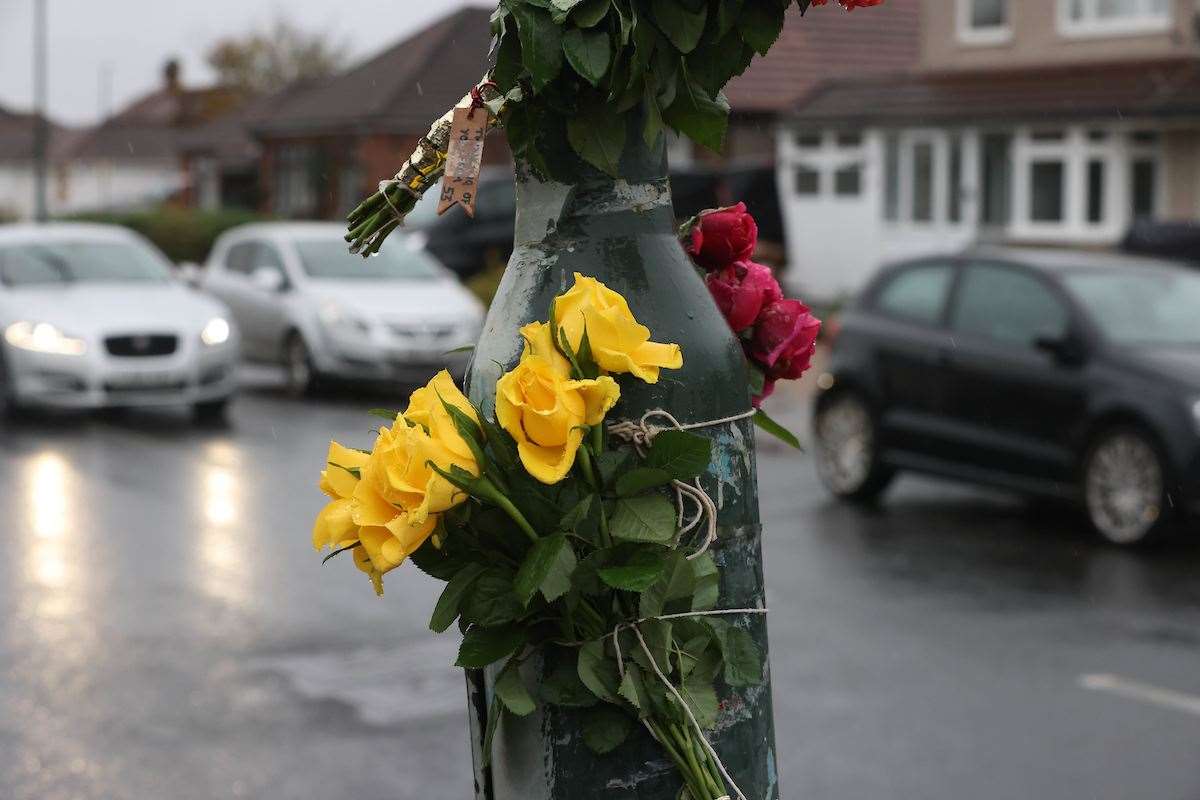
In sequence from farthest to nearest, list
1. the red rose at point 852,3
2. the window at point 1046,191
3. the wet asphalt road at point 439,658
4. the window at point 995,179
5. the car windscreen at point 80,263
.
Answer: the window at point 995,179 < the window at point 1046,191 < the car windscreen at point 80,263 < the wet asphalt road at point 439,658 < the red rose at point 852,3

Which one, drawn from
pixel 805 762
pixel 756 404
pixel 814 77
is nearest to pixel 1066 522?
pixel 805 762

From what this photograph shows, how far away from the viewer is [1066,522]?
1138 cm

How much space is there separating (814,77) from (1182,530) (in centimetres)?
3333

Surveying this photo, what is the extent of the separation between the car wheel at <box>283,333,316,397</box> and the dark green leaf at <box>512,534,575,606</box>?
53.1 ft

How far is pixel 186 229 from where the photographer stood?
45.2 meters

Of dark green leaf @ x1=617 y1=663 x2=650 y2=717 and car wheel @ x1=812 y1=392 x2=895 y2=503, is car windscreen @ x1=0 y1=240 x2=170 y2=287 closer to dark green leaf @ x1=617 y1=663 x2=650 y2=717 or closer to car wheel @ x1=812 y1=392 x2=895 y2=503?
car wheel @ x1=812 y1=392 x2=895 y2=503

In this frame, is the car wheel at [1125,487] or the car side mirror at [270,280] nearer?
the car wheel at [1125,487]

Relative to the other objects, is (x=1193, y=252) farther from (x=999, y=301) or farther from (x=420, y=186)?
(x=420, y=186)

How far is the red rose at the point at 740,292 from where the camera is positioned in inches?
114

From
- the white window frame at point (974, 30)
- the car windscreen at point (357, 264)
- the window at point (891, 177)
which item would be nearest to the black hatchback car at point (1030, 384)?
the car windscreen at point (357, 264)

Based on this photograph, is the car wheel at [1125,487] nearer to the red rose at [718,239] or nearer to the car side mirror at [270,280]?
the red rose at [718,239]

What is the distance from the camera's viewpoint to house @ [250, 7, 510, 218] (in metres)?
48.7

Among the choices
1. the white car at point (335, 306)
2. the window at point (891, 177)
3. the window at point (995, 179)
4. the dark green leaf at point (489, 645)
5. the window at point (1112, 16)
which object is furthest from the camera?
the window at point (891, 177)

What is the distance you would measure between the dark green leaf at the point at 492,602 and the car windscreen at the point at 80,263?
15.1 metres
